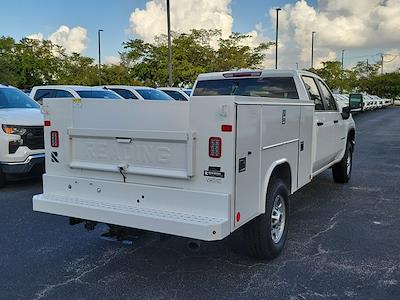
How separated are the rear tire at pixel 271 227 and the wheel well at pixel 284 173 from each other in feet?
0.22

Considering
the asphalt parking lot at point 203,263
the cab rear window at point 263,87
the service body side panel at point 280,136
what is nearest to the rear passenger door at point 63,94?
the asphalt parking lot at point 203,263

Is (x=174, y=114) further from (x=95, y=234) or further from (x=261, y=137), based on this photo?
(x=95, y=234)

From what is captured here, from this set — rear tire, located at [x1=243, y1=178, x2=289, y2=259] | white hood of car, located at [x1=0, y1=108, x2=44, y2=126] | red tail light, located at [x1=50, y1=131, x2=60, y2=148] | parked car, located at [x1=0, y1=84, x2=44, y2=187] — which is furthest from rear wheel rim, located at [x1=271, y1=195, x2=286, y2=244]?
white hood of car, located at [x1=0, y1=108, x2=44, y2=126]

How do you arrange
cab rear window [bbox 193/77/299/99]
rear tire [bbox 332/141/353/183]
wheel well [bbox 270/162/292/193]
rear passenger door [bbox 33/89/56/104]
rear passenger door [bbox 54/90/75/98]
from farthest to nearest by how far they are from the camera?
rear passenger door [bbox 33/89/56/104] → rear passenger door [bbox 54/90/75/98] → rear tire [bbox 332/141/353/183] → cab rear window [bbox 193/77/299/99] → wheel well [bbox 270/162/292/193]

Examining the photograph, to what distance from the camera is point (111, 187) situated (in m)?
4.05

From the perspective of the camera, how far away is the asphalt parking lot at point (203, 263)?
3.81 m

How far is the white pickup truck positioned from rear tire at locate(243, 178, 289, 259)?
0.03 ft

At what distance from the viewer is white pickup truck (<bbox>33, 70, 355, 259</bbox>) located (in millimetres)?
3559

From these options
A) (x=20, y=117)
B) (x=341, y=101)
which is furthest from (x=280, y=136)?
(x=341, y=101)

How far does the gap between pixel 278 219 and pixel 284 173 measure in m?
0.48

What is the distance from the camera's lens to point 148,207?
3.87 meters

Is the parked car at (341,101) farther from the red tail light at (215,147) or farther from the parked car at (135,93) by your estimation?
the parked car at (135,93)

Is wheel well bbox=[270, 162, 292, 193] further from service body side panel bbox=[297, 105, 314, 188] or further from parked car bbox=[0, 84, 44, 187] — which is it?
parked car bbox=[0, 84, 44, 187]

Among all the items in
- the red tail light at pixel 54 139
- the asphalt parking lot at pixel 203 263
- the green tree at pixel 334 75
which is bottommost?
the asphalt parking lot at pixel 203 263
